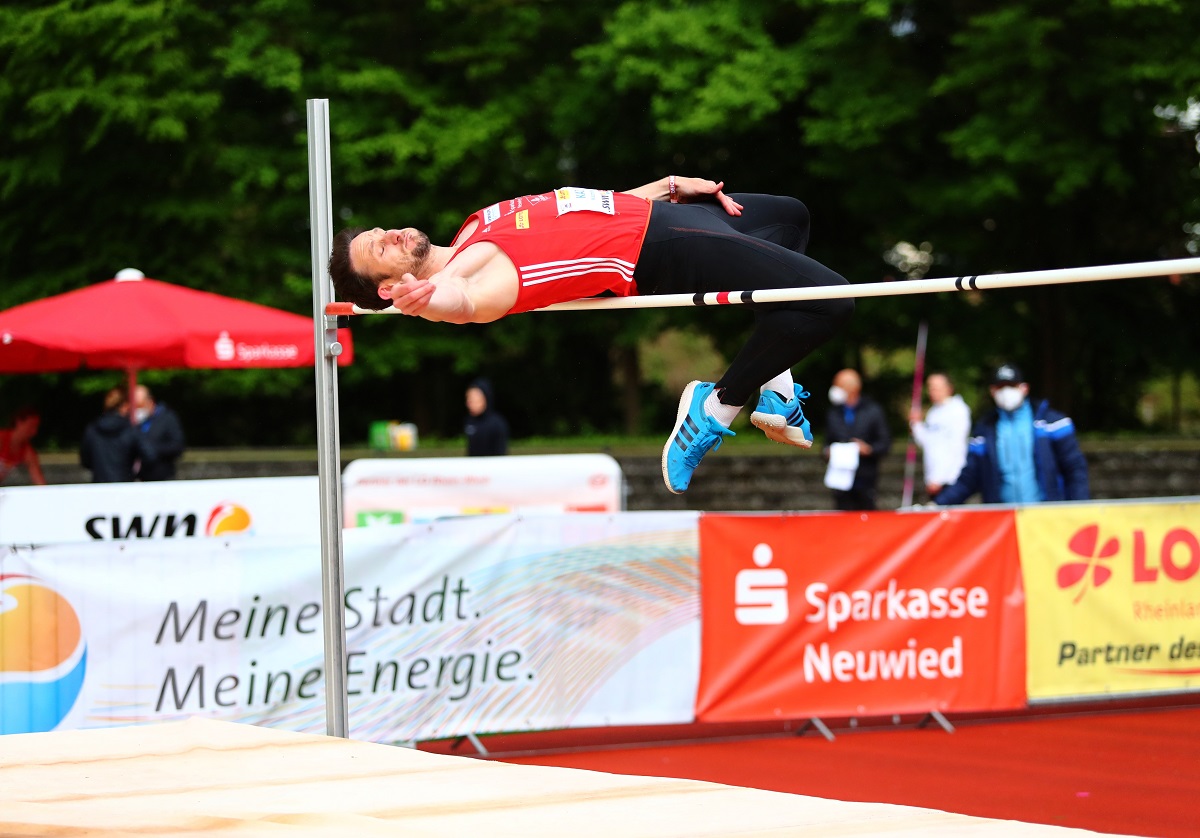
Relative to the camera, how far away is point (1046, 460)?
828cm

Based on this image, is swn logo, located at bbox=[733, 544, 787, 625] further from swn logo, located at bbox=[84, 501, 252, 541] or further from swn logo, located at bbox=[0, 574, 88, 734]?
swn logo, located at bbox=[0, 574, 88, 734]

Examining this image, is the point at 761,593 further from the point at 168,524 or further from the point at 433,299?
the point at 433,299

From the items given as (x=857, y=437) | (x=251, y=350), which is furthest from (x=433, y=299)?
(x=857, y=437)

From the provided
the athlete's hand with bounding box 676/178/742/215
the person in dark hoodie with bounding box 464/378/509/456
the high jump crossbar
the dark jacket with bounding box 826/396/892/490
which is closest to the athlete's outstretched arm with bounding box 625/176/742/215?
the athlete's hand with bounding box 676/178/742/215

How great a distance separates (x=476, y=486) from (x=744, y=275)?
5656 mm

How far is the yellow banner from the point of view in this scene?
23.6 ft

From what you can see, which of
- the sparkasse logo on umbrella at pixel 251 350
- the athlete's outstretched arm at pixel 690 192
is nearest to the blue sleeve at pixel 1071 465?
the athlete's outstretched arm at pixel 690 192

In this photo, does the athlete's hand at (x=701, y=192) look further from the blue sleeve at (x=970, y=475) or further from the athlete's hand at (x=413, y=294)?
the blue sleeve at (x=970, y=475)

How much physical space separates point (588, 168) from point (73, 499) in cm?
1356

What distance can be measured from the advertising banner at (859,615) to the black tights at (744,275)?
272cm

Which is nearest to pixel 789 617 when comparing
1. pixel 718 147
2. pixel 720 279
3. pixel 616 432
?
pixel 720 279

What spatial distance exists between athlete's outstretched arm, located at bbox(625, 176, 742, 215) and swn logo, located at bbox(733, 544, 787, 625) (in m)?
2.92

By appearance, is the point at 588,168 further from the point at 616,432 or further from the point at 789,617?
the point at 789,617

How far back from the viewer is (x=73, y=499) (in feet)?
25.6
